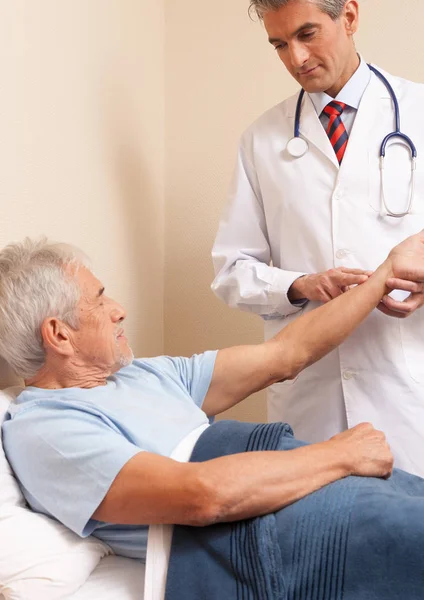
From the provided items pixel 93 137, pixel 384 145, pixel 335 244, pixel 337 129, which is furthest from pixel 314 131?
pixel 93 137

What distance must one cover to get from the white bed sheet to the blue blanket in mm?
102

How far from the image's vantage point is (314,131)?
202cm

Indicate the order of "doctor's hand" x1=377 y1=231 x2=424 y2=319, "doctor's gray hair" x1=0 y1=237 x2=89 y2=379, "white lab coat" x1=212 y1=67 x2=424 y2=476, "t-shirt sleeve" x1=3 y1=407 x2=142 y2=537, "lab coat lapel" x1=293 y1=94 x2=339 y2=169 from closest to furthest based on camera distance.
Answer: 1. "t-shirt sleeve" x1=3 y1=407 x2=142 y2=537
2. "doctor's gray hair" x1=0 y1=237 x2=89 y2=379
3. "doctor's hand" x1=377 y1=231 x2=424 y2=319
4. "white lab coat" x1=212 y1=67 x2=424 y2=476
5. "lab coat lapel" x1=293 y1=94 x2=339 y2=169

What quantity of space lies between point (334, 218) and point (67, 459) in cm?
95

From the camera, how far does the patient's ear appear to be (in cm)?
157

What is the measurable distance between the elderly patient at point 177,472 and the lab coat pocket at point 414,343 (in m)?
0.17

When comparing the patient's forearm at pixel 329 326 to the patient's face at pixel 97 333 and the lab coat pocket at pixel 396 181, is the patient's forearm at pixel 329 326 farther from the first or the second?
the patient's face at pixel 97 333

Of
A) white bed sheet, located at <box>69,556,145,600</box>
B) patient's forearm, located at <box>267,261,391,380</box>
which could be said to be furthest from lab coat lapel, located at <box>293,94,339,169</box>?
white bed sheet, located at <box>69,556,145,600</box>

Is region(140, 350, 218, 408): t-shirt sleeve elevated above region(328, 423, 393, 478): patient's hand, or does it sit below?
above

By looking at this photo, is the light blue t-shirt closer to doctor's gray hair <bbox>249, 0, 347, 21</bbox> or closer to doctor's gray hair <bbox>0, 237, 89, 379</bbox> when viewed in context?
doctor's gray hair <bbox>0, 237, 89, 379</bbox>

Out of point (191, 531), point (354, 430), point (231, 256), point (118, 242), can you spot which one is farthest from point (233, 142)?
point (191, 531)

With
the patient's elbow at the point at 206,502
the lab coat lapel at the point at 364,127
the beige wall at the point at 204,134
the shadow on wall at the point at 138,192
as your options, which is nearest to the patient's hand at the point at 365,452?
the patient's elbow at the point at 206,502

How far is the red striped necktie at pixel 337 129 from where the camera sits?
2006 mm

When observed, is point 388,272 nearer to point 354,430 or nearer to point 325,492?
point 354,430
